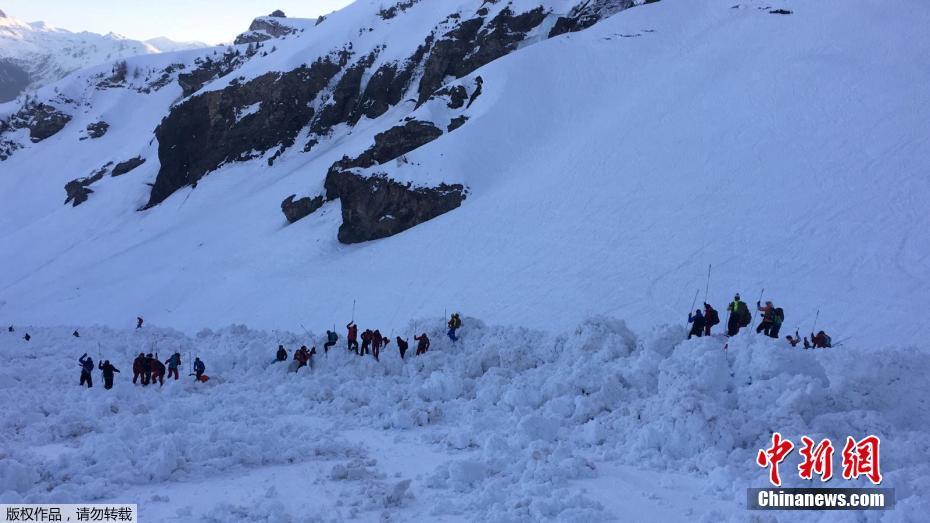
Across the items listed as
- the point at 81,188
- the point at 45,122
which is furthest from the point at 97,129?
the point at 81,188

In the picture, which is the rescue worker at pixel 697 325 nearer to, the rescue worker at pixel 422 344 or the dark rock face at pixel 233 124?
the rescue worker at pixel 422 344

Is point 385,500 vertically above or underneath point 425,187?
underneath

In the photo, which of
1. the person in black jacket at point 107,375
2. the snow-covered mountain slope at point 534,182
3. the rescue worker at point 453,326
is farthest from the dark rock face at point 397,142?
the person in black jacket at point 107,375

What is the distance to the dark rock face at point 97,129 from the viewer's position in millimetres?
75875

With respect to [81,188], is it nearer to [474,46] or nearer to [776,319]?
[474,46]

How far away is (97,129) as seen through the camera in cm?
7644

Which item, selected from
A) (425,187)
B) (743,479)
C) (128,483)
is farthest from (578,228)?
(128,483)

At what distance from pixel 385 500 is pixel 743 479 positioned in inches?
156

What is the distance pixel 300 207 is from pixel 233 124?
69.4ft

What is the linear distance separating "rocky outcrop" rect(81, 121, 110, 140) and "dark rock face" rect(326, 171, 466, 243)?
193 ft

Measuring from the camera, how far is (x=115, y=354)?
1623 centimetres

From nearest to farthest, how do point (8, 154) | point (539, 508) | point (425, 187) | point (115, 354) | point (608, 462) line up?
point (539, 508)
point (608, 462)
point (115, 354)
point (425, 187)
point (8, 154)

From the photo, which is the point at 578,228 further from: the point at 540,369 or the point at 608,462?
the point at 608,462

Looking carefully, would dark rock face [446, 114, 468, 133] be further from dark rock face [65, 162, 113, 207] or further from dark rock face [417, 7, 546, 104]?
dark rock face [65, 162, 113, 207]
